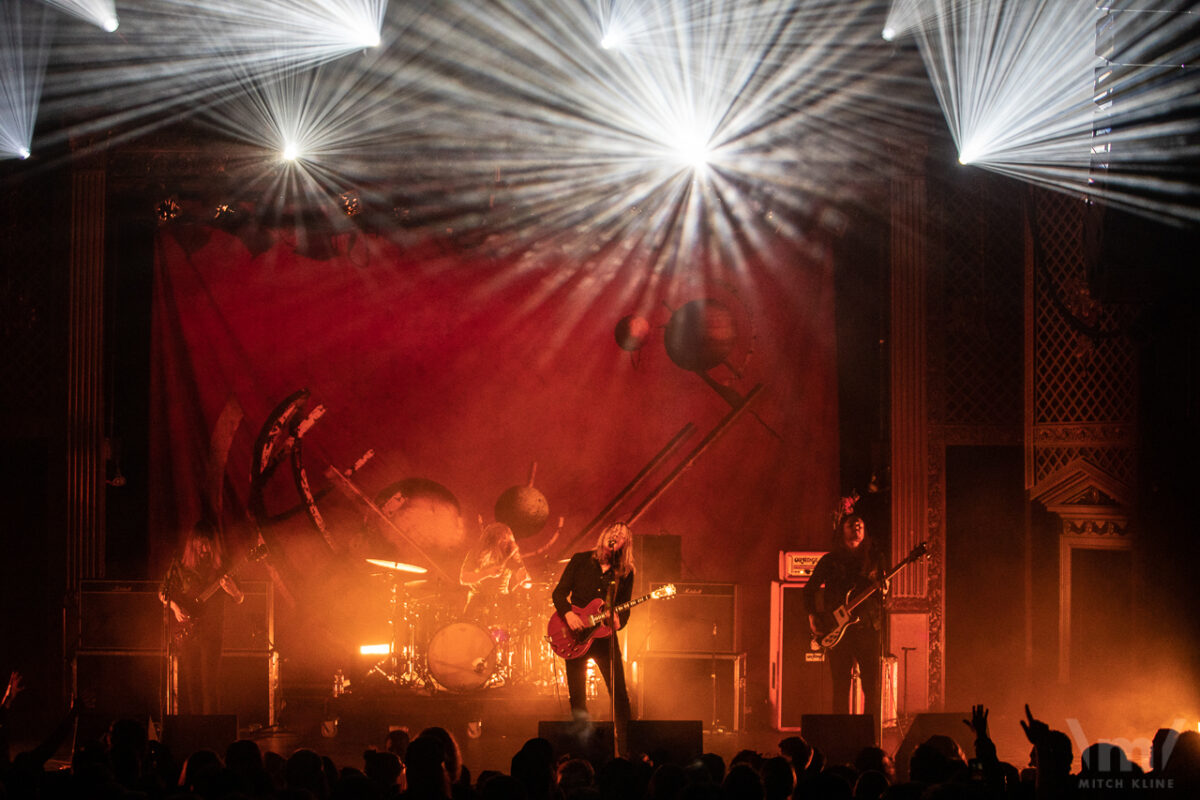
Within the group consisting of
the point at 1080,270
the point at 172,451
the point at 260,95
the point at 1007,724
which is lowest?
the point at 1007,724

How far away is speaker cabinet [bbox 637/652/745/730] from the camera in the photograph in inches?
352

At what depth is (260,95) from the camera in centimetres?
993

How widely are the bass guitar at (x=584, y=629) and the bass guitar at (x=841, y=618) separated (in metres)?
1.53

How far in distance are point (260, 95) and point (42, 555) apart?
4.69 m

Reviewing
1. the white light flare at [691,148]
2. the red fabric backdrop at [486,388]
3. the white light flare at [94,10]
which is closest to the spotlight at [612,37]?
the white light flare at [691,148]

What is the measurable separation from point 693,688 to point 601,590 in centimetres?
145

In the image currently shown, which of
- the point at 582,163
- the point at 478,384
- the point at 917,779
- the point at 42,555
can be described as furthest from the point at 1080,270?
the point at 42,555

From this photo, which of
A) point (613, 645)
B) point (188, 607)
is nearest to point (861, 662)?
point (613, 645)

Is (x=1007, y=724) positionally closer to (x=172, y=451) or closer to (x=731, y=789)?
(x=731, y=789)

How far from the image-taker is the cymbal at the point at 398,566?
10031 mm

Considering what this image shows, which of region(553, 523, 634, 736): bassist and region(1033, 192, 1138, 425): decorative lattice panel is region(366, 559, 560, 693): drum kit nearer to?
region(553, 523, 634, 736): bassist

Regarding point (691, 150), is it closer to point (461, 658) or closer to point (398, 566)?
point (398, 566)

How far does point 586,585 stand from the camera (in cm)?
827

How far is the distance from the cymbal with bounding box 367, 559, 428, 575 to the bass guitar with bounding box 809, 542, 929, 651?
3.68 metres
